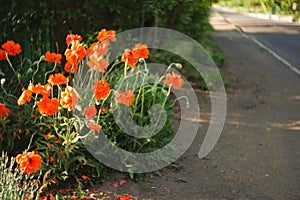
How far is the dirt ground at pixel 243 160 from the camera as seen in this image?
14.6ft

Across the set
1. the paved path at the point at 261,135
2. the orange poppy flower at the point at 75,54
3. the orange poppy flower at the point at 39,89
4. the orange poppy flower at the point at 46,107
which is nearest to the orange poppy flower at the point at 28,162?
the orange poppy flower at the point at 46,107

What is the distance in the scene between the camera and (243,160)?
5297mm

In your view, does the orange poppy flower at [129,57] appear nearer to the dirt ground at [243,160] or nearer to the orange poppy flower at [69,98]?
the orange poppy flower at [69,98]

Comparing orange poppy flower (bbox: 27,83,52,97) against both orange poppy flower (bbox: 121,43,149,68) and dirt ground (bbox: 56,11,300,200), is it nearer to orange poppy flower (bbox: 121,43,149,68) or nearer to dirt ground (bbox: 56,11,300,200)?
orange poppy flower (bbox: 121,43,149,68)

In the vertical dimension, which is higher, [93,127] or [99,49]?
[99,49]

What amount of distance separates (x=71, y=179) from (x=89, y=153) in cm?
28

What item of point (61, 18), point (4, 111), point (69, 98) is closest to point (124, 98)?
point (69, 98)

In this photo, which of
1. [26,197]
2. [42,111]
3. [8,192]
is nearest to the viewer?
[8,192]

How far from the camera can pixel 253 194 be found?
4.42 m

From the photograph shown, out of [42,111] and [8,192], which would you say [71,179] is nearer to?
[42,111]

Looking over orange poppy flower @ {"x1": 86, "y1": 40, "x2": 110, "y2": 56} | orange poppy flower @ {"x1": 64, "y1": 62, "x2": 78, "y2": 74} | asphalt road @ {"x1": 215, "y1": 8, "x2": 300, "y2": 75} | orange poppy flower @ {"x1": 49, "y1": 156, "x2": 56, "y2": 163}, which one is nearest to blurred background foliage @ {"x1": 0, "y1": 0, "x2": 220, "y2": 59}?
orange poppy flower @ {"x1": 64, "y1": 62, "x2": 78, "y2": 74}

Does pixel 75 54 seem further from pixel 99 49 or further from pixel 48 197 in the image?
pixel 48 197

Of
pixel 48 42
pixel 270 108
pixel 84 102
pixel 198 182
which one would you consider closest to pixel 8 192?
pixel 84 102

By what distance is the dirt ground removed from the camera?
4457 mm
